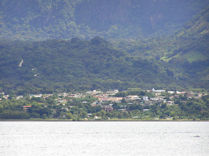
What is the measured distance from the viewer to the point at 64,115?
183000mm
